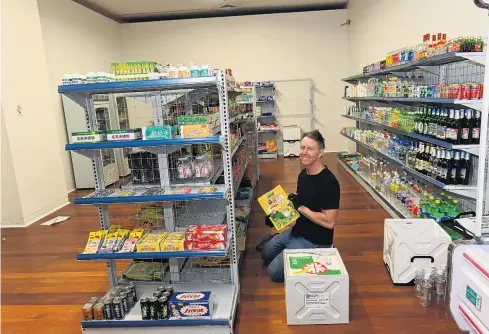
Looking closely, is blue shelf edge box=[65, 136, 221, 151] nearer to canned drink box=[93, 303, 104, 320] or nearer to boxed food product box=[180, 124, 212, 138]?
boxed food product box=[180, 124, 212, 138]

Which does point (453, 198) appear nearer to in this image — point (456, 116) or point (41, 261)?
point (456, 116)

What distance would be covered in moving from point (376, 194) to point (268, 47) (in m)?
6.19

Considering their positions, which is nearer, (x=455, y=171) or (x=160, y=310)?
(x=160, y=310)

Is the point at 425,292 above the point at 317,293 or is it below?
below

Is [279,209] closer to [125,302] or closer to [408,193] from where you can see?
[125,302]

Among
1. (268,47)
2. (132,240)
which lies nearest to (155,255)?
(132,240)

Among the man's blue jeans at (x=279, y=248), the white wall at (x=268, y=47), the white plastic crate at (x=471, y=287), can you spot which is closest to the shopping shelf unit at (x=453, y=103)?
the white plastic crate at (x=471, y=287)

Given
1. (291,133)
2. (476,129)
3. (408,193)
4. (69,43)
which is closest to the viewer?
(476,129)

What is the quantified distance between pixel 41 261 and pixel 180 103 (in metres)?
2.64

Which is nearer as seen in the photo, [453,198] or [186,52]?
[453,198]

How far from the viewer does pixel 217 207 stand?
351 cm

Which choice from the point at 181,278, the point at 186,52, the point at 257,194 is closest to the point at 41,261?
the point at 181,278

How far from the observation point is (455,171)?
3.73 m

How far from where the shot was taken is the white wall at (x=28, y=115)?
18.2 ft
